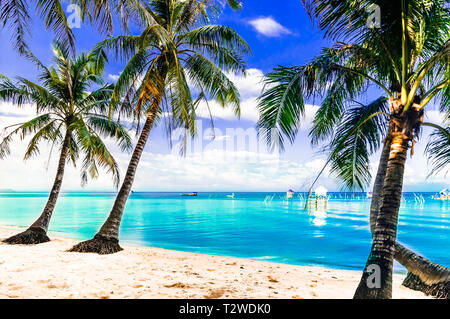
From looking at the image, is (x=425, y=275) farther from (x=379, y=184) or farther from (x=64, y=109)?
(x=64, y=109)

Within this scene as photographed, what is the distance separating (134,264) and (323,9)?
6774 mm

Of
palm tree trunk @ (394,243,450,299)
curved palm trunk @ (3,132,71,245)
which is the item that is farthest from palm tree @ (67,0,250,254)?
palm tree trunk @ (394,243,450,299)

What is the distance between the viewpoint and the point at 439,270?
455 cm

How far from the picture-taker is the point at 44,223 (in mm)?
9398

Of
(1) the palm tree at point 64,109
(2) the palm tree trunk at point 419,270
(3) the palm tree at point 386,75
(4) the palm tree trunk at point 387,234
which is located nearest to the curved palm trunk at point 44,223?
(1) the palm tree at point 64,109

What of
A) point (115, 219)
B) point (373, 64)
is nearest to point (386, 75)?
point (373, 64)

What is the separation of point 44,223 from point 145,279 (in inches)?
251

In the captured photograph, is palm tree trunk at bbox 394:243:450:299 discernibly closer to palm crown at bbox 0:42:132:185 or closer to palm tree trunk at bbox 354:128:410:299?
palm tree trunk at bbox 354:128:410:299

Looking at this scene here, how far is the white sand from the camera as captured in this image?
443 centimetres

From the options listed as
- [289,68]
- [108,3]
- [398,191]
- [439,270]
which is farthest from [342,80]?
[108,3]

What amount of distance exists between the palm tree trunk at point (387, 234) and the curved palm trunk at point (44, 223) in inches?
389

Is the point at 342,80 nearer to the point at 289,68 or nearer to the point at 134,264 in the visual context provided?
the point at 289,68

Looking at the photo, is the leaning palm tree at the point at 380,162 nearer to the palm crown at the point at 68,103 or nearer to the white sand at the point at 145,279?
the white sand at the point at 145,279
